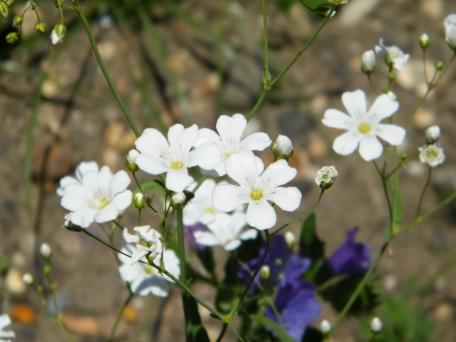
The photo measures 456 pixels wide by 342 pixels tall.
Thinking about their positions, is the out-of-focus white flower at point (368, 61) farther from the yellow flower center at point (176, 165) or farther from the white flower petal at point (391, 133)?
the yellow flower center at point (176, 165)

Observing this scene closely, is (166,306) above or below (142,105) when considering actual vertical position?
below

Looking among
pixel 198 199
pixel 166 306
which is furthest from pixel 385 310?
pixel 198 199

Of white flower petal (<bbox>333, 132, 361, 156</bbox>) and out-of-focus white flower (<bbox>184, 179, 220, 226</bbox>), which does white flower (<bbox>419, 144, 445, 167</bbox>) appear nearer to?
white flower petal (<bbox>333, 132, 361, 156</bbox>)

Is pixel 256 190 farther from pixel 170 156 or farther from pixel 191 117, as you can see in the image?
pixel 191 117

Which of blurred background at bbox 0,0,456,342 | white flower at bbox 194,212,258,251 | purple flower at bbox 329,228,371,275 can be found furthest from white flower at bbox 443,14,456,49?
blurred background at bbox 0,0,456,342

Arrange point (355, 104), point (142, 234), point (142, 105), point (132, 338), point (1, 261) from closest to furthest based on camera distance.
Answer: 1. point (142, 234)
2. point (355, 104)
3. point (1, 261)
4. point (132, 338)
5. point (142, 105)

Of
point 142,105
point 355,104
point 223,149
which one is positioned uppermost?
point 142,105

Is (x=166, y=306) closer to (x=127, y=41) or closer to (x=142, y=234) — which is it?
(x=127, y=41)

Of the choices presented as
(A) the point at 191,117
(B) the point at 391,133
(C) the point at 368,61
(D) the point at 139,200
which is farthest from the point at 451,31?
(A) the point at 191,117
